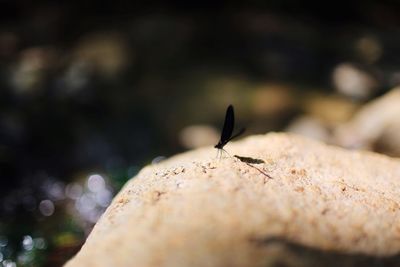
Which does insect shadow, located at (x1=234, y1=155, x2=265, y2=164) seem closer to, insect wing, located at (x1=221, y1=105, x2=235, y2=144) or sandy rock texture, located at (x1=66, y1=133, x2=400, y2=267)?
sandy rock texture, located at (x1=66, y1=133, x2=400, y2=267)

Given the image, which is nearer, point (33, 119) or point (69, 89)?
point (33, 119)

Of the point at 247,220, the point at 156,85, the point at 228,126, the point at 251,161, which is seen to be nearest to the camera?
the point at 247,220

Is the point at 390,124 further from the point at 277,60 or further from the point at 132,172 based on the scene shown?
the point at 277,60

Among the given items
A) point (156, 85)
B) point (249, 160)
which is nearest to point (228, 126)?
point (249, 160)

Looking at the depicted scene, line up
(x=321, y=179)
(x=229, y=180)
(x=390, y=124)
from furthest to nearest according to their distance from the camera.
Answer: (x=390, y=124)
(x=321, y=179)
(x=229, y=180)

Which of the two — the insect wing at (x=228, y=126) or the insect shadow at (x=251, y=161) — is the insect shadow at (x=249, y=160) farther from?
the insect wing at (x=228, y=126)

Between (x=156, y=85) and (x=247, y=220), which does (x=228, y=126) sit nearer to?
(x=247, y=220)

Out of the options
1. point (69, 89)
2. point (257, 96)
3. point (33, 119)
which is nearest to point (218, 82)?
point (257, 96)
